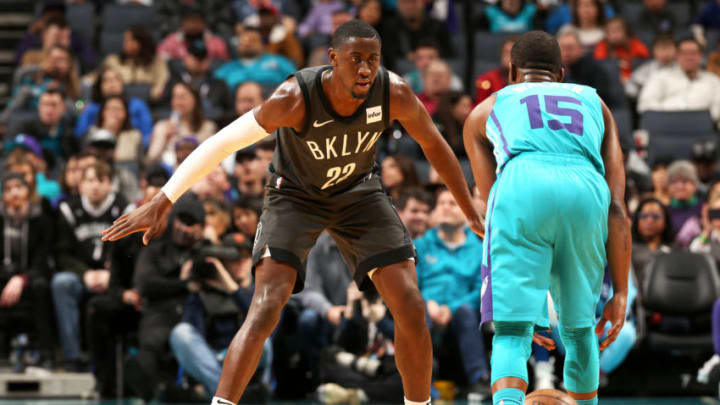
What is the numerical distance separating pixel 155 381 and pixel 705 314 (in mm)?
4322

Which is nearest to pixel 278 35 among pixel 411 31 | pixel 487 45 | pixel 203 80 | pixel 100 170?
pixel 203 80

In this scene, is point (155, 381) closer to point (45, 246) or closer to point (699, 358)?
point (45, 246)

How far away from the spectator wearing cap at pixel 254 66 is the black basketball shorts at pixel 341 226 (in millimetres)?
5940

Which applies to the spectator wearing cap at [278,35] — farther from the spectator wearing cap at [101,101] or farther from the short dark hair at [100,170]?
the short dark hair at [100,170]

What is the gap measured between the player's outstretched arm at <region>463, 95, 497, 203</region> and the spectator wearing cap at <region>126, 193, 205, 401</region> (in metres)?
3.60

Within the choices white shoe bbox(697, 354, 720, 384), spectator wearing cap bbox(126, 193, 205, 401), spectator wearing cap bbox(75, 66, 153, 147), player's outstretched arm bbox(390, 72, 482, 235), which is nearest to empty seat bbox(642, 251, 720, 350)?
white shoe bbox(697, 354, 720, 384)

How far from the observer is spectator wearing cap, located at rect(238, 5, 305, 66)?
10.9m

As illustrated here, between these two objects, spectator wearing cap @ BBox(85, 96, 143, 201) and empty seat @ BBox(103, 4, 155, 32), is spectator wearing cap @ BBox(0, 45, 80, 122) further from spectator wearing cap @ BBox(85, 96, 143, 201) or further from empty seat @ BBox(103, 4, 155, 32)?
empty seat @ BBox(103, 4, 155, 32)

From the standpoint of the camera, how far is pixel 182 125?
9.66 m

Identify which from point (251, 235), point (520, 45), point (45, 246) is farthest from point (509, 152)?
point (45, 246)

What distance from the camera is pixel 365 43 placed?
4.29 m

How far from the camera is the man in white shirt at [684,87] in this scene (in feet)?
33.7

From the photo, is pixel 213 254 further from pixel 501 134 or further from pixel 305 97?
pixel 501 134

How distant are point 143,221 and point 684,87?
7571mm
